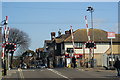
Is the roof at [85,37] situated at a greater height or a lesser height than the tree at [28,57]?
greater

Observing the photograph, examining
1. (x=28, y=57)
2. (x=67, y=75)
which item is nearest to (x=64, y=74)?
(x=67, y=75)

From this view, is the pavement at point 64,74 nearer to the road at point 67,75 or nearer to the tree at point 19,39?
the road at point 67,75

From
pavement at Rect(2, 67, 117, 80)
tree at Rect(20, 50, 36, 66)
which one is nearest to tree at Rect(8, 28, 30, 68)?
tree at Rect(20, 50, 36, 66)

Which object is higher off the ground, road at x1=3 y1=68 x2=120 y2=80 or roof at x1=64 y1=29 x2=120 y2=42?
roof at x1=64 y1=29 x2=120 y2=42

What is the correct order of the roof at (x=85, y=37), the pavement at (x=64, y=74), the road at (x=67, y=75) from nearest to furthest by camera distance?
the road at (x=67, y=75), the pavement at (x=64, y=74), the roof at (x=85, y=37)

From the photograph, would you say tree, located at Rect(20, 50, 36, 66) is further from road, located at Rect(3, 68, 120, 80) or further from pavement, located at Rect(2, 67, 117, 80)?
road, located at Rect(3, 68, 120, 80)

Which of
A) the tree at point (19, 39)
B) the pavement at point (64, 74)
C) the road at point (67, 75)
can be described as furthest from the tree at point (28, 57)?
the road at point (67, 75)

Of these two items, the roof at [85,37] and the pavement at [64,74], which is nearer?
the pavement at [64,74]

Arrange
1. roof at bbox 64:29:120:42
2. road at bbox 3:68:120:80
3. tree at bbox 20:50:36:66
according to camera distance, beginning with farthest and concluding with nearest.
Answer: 1. tree at bbox 20:50:36:66
2. roof at bbox 64:29:120:42
3. road at bbox 3:68:120:80

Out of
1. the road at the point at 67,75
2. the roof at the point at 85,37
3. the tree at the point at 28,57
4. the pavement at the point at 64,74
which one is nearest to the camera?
the road at the point at 67,75

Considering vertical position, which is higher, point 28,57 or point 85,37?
point 85,37

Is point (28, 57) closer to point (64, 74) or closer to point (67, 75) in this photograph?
point (64, 74)

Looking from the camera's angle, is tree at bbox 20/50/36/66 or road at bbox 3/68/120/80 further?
tree at bbox 20/50/36/66

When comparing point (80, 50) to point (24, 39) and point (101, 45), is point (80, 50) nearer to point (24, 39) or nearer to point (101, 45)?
point (101, 45)
